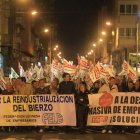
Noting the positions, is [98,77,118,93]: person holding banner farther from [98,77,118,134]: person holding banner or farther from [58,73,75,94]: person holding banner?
[58,73,75,94]: person holding banner

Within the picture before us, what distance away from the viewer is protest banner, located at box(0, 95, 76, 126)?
1595cm

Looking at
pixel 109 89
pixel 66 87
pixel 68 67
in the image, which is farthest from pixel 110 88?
pixel 68 67

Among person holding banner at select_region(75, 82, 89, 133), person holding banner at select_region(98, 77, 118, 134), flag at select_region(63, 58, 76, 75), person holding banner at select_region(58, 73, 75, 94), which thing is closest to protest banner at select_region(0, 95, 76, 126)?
person holding banner at select_region(75, 82, 89, 133)

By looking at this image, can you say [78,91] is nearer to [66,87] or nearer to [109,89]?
[66,87]

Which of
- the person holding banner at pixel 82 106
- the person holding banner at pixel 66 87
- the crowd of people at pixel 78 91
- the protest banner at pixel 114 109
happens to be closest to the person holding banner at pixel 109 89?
the crowd of people at pixel 78 91

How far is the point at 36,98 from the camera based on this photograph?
15977mm

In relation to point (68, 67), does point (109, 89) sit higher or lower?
lower

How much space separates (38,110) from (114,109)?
93.4 inches

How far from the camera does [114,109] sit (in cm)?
1600

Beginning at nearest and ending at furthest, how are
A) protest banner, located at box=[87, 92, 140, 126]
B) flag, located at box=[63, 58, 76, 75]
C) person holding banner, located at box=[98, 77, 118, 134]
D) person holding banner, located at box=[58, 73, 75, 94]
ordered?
protest banner, located at box=[87, 92, 140, 126], person holding banner, located at box=[98, 77, 118, 134], person holding banner, located at box=[58, 73, 75, 94], flag, located at box=[63, 58, 76, 75]

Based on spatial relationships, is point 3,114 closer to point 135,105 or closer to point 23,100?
point 23,100

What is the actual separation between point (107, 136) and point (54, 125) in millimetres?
1854

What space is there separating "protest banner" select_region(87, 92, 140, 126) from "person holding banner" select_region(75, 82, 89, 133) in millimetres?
157

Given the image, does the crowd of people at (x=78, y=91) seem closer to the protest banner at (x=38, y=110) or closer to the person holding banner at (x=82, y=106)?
the person holding banner at (x=82, y=106)
